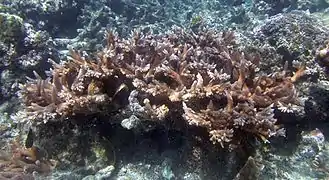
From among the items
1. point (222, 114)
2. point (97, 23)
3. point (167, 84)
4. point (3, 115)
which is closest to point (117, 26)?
point (97, 23)

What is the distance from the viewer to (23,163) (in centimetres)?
393

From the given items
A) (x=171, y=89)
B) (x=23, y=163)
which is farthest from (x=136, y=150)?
(x=23, y=163)

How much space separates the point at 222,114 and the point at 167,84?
82cm

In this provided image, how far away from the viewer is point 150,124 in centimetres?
371

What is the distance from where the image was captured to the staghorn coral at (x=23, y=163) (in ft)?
12.5

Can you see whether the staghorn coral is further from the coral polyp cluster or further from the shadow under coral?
the coral polyp cluster

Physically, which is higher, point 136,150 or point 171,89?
point 171,89

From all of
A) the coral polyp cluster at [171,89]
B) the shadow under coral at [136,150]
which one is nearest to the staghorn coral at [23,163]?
the shadow under coral at [136,150]

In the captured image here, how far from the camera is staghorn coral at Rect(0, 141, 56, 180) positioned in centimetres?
382

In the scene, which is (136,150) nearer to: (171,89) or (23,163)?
(171,89)

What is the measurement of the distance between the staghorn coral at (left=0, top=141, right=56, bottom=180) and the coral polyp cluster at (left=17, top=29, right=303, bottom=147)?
460 millimetres

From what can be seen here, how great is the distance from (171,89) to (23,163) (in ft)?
6.61

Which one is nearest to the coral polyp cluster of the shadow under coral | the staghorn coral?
the shadow under coral

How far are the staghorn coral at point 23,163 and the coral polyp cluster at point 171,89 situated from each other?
1.51 feet
